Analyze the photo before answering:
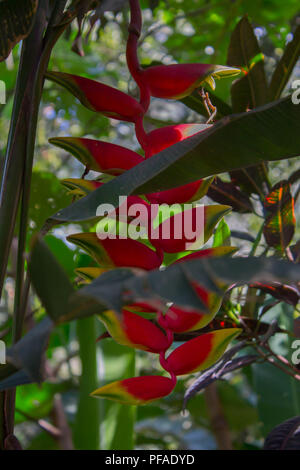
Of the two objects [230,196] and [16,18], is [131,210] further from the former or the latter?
[230,196]

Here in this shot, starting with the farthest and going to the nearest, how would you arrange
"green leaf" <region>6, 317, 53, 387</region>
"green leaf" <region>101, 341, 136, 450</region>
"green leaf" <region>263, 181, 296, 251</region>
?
"green leaf" <region>101, 341, 136, 450</region> < "green leaf" <region>263, 181, 296, 251</region> < "green leaf" <region>6, 317, 53, 387</region>

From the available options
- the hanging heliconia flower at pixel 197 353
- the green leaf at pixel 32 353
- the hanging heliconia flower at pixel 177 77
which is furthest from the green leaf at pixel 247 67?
the green leaf at pixel 32 353

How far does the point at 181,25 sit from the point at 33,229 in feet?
3.17

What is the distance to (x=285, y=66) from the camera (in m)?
0.63

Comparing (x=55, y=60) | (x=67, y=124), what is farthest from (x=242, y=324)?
(x=67, y=124)

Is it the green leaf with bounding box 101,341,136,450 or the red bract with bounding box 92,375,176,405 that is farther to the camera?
the green leaf with bounding box 101,341,136,450

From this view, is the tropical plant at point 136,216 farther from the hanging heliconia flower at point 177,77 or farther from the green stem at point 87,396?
the green stem at point 87,396

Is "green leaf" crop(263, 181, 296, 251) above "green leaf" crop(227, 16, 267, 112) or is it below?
below

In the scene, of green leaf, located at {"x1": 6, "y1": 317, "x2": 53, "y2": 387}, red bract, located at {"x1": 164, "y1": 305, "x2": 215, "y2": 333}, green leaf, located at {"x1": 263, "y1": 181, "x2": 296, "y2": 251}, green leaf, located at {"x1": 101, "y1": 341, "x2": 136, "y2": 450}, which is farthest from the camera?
green leaf, located at {"x1": 101, "y1": 341, "x2": 136, "y2": 450}

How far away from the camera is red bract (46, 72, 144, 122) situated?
41cm

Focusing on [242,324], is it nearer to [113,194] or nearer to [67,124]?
[113,194]

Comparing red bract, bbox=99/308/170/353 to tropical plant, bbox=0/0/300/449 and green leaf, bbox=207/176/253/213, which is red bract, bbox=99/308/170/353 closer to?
Answer: tropical plant, bbox=0/0/300/449

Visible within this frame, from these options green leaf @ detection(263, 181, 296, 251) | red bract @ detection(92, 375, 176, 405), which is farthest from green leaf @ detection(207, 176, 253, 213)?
red bract @ detection(92, 375, 176, 405)

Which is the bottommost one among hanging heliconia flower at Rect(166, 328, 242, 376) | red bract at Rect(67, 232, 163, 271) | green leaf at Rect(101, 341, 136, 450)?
green leaf at Rect(101, 341, 136, 450)
